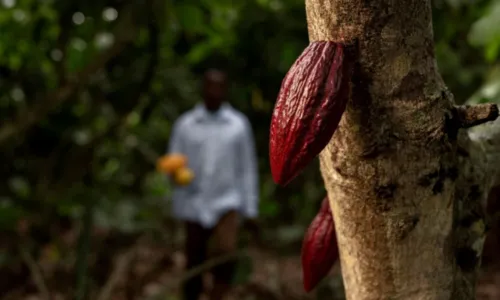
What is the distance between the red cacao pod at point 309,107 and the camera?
20.0 inches

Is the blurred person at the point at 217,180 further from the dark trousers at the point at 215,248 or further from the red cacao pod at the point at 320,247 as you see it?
the red cacao pod at the point at 320,247

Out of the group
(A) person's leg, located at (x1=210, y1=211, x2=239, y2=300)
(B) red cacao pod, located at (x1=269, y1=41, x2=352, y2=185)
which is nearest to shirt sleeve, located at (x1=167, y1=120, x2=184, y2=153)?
(A) person's leg, located at (x1=210, y1=211, x2=239, y2=300)

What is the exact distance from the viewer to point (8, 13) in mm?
2305

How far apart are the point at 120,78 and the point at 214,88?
0.75 meters

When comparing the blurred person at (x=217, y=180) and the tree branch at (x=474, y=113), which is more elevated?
the tree branch at (x=474, y=113)

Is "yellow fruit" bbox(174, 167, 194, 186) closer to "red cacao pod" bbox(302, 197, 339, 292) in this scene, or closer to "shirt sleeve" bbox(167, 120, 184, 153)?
"shirt sleeve" bbox(167, 120, 184, 153)

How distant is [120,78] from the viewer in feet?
7.29

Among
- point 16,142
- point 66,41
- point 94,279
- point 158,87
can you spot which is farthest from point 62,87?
point 94,279

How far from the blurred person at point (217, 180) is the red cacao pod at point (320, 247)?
2.32 meters

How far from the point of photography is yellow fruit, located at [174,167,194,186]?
304 centimetres

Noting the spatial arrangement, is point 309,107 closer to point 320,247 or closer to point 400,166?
point 400,166

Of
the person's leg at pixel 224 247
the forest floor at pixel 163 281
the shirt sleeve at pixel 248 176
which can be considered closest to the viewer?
the forest floor at pixel 163 281

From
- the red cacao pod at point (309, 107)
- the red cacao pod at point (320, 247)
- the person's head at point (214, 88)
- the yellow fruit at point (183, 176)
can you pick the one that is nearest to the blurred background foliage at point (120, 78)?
the person's head at point (214, 88)

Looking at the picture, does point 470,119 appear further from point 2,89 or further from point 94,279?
point 94,279
